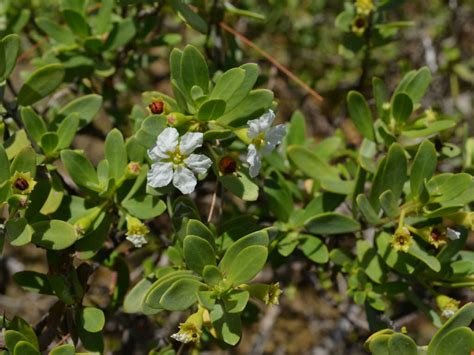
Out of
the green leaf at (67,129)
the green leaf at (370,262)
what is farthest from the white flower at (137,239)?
the green leaf at (370,262)

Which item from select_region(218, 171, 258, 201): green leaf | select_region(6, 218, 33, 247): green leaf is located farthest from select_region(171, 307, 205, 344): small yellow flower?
select_region(6, 218, 33, 247): green leaf

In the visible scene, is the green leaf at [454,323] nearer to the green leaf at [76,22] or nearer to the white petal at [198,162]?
the white petal at [198,162]

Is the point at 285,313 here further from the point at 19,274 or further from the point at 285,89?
the point at 19,274

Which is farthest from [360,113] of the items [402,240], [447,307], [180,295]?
[180,295]

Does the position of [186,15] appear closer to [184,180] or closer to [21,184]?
[184,180]

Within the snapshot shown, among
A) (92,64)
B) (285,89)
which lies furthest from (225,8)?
(285,89)
